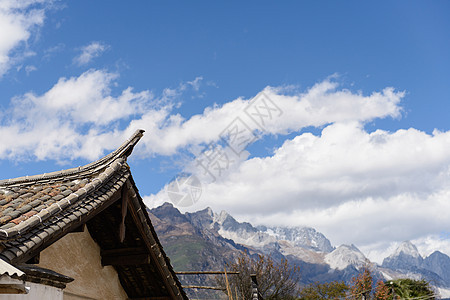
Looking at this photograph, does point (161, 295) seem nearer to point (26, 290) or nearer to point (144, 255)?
point (144, 255)

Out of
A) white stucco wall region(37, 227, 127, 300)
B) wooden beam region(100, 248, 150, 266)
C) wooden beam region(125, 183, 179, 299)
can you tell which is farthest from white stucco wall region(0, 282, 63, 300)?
wooden beam region(100, 248, 150, 266)

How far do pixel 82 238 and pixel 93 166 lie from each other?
1453 millimetres

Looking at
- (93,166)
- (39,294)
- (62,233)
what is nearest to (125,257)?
(93,166)

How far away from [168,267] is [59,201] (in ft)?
12.0

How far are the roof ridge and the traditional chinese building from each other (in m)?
0.02

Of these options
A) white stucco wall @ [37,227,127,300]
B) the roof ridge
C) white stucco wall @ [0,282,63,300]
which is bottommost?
white stucco wall @ [0,282,63,300]

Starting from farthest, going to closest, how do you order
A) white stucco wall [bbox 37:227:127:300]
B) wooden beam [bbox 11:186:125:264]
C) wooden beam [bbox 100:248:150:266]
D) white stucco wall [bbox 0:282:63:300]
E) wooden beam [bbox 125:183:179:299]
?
1. wooden beam [bbox 100:248:150:266]
2. wooden beam [bbox 125:183:179:299]
3. white stucco wall [bbox 37:227:127:300]
4. white stucco wall [bbox 0:282:63:300]
5. wooden beam [bbox 11:186:125:264]

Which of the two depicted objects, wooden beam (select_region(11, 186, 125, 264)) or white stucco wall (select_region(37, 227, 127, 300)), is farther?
white stucco wall (select_region(37, 227, 127, 300))

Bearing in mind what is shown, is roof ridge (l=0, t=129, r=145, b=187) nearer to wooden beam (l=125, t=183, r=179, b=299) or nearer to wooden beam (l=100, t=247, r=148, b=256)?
wooden beam (l=125, t=183, r=179, b=299)

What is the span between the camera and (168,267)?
29.8 ft

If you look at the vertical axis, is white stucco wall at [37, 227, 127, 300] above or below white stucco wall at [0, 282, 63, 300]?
above

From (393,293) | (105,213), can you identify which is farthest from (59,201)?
(393,293)

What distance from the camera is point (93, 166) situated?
307 inches

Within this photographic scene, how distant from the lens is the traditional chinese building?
5.17 metres
